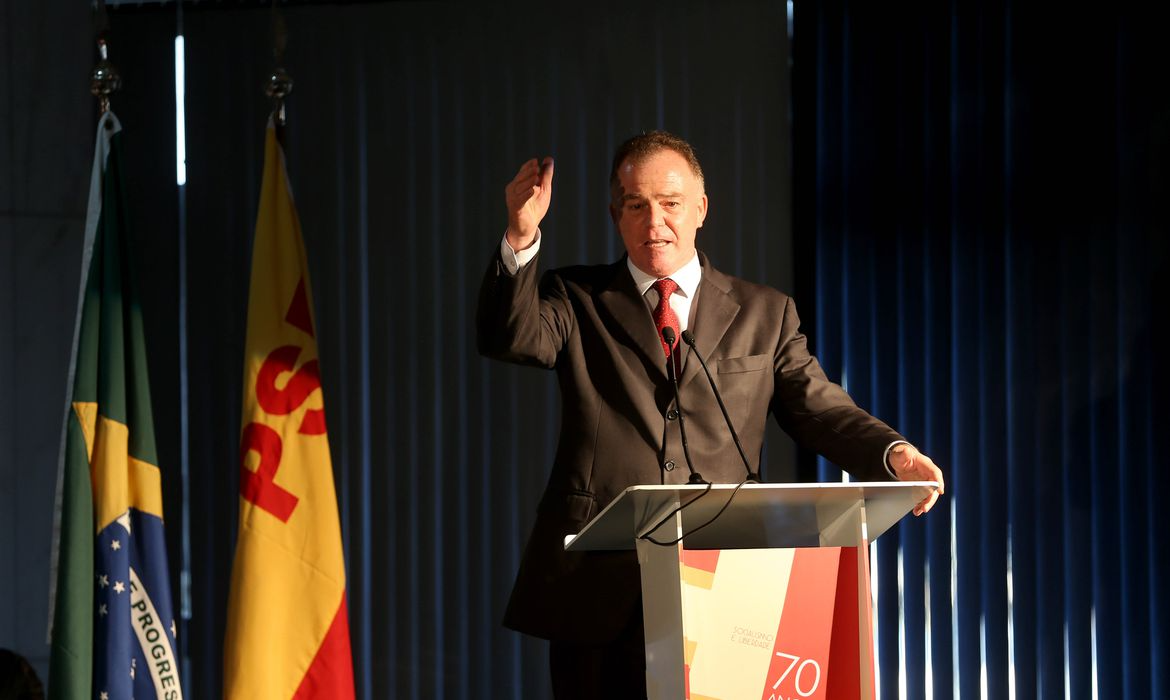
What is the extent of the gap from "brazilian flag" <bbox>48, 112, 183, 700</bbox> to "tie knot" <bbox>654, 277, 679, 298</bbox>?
1.55 m

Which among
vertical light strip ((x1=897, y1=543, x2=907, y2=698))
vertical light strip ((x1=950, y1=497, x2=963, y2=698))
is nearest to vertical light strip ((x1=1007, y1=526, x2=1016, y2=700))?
vertical light strip ((x1=950, y1=497, x2=963, y2=698))

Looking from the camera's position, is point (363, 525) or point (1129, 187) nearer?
point (1129, 187)

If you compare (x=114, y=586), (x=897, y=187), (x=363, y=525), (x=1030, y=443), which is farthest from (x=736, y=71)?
(x=114, y=586)

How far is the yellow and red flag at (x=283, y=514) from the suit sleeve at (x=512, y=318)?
1.12 meters

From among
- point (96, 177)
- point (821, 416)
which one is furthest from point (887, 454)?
point (96, 177)

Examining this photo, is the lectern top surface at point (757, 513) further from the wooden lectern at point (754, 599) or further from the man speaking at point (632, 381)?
the man speaking at point (632, 381)

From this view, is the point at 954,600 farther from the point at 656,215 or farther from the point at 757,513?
the point at 757,513

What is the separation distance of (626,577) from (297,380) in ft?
4.51

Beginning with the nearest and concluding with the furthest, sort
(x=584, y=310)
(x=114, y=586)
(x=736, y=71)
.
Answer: (x=584, y=310)
(x=114, y=586)
(x=736, y=71)

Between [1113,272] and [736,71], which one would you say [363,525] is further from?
[1113,272]

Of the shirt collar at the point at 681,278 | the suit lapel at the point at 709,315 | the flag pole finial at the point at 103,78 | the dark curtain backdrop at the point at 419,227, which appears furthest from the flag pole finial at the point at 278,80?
the suit lapel at the point at 709,315

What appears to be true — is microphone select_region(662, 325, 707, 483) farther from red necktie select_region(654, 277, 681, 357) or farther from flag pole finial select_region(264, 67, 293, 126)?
flag pole finial select_region(264, 67, 293, 126)

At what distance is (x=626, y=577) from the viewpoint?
92.0 inches

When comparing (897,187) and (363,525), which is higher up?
(897,187)
